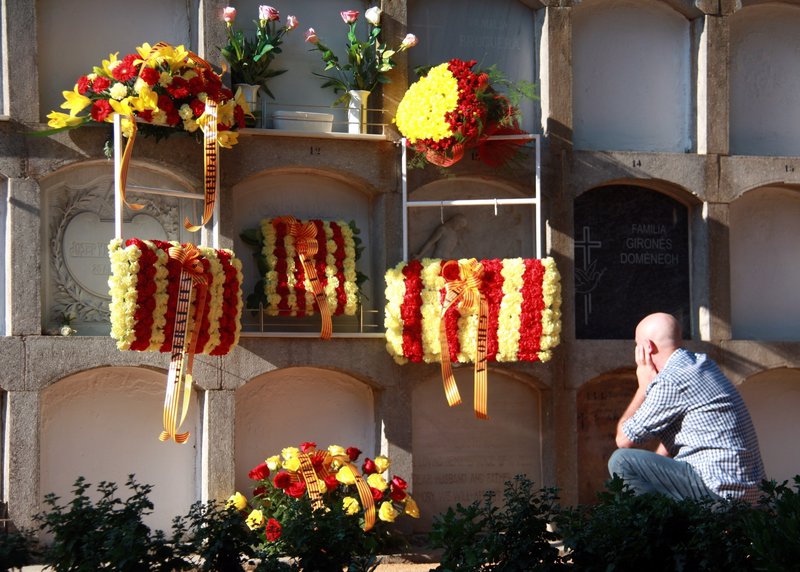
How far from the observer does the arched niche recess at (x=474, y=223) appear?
12133 millimetres

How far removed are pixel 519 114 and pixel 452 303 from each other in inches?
73.4

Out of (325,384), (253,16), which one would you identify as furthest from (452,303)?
(253,16)

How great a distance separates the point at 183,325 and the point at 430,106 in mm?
2925

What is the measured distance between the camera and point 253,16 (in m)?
11.7

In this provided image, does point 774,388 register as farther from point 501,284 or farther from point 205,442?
point 205,442

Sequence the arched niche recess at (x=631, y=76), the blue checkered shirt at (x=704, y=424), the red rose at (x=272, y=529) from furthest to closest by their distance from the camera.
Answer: the arched niche recess at (x=631, y=76), the red rose at (x=272, y=529), the blue checkered shirt at (x=704, y=424)

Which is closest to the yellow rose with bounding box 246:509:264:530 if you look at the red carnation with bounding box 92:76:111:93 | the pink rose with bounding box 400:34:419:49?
the red carnation with bounding box 92:76:111:93

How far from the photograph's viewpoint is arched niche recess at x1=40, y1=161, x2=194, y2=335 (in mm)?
10914

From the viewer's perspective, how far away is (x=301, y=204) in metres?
11.9

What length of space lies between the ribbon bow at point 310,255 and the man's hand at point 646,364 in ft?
12.4

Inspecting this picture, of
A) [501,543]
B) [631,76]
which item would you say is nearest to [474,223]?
[631,76]

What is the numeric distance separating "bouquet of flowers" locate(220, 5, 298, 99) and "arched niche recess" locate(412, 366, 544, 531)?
3.26 meters

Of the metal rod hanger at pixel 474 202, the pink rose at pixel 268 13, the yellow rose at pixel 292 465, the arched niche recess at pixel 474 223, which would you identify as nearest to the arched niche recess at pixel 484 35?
the arched niche recess at pixel 474 223

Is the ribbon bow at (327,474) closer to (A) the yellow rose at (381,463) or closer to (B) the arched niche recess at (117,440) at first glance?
(A) the yellow rose at (381,463)
